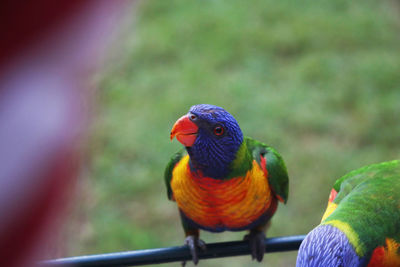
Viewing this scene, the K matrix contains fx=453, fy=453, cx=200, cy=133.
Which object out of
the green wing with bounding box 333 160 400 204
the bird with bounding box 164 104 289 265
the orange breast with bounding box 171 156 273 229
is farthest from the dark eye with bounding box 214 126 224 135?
the green wing with bounding box 333 160 400 204

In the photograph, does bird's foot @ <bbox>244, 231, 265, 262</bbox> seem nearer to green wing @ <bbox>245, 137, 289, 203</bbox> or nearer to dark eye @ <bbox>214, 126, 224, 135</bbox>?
green wing @ <bbox>245, 137, 289, 203</bbox>

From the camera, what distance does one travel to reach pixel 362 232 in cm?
103

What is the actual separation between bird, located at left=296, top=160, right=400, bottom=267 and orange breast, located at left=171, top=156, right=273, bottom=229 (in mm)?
179

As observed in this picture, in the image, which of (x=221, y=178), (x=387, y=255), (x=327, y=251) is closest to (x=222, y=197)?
(x=221, y=178)

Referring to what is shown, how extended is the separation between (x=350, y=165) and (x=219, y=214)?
4.57 feet

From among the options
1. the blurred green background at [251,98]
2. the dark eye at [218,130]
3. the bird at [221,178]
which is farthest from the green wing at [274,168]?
the blurred green background at [251,98]

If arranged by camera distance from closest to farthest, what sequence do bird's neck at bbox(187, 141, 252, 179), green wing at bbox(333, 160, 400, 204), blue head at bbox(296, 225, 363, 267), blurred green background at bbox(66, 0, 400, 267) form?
blue head at bbox(296, 225, 363, 267), bird's neck at bbox(187, 141, 252, 179), green wing at bbox(333, 160, 400, 204), blurred green background at bbox(66, 0, 400, 267)

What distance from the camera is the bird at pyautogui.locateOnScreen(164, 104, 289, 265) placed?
1.02 m

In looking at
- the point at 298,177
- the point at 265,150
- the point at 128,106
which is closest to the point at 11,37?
the point at 265,150

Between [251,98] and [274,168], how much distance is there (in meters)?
1.61

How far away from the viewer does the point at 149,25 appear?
3232 millimetres

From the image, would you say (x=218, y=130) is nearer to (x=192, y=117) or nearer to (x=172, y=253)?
(x=192, y=117)

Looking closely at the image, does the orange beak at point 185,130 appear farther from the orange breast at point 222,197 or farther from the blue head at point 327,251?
the blue head at point 327,251

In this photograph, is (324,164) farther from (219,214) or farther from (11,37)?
(11,37)
